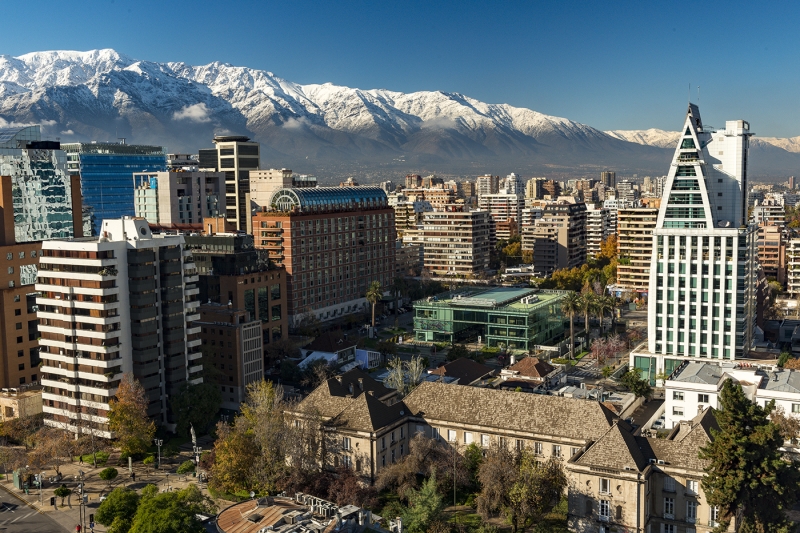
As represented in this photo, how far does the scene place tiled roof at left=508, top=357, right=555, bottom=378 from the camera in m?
78.4

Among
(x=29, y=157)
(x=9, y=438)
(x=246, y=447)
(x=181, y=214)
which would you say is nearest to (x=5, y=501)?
(x=9, y=438)

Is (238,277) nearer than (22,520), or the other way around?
(22,520)

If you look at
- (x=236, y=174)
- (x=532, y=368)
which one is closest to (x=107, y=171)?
(x=236, y=174)

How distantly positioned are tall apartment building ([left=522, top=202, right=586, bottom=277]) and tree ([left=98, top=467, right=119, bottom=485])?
120 meters

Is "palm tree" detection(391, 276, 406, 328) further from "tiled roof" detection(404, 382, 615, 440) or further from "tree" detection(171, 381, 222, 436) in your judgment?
"tiled roof" detection(404, 382, 615, 440)

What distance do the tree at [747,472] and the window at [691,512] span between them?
1.63 meters

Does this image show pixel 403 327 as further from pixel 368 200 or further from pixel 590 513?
pixel 590 513

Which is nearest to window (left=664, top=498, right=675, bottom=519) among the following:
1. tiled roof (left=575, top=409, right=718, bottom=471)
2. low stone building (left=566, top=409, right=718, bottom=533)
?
low stone building (left=566, top=409, right=718, bottom=533)

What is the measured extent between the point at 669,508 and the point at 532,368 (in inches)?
1266

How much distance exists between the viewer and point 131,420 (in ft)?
203

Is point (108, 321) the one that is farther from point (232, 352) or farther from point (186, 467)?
point (232, 352)

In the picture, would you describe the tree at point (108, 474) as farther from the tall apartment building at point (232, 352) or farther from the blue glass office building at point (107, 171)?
the blue glass office building at point (107, 171)

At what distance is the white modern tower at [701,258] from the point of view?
267 feet

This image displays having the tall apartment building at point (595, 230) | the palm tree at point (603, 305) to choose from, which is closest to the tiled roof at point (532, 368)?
the palm tree at point (603, 305)
